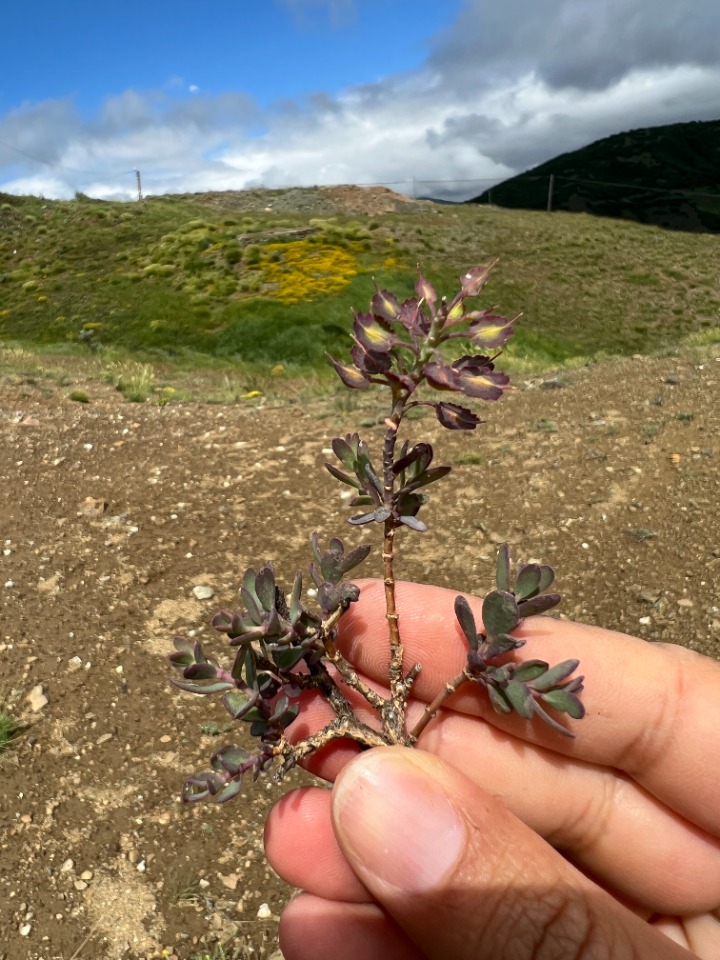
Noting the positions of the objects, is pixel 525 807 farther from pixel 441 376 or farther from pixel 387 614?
pixel 441 376

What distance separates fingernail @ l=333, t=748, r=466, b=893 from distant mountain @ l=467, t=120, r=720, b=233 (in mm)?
46694

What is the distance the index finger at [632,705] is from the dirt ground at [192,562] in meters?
2.36

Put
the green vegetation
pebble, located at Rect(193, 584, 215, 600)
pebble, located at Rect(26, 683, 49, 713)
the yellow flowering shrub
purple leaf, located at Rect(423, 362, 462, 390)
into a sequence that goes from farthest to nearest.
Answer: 1. the yellow flowering shrub
2. pebble, located at Rect(193, 584, 215, 600)
3. pebble, located at Rect(26, 683, 49, 713)
4. the green vegetation
5. purple leaf, located at Rect(423, 362, 462, 390)

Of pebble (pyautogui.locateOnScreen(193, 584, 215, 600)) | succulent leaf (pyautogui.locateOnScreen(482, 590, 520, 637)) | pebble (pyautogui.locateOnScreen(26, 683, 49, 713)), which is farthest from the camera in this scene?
pebble (pyautogui.locateOnScreen(193, 584, 215, 600))

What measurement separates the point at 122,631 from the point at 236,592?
1.14 meters

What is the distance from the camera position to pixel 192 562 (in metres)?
7.33

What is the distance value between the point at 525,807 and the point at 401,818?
1080mm

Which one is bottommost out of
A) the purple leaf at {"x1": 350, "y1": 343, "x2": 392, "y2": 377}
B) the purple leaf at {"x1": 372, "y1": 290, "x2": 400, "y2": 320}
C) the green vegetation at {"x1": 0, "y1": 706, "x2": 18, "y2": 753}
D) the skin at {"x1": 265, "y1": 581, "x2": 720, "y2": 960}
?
the green vegetation at {"x1": 0, "y1": 706, "x2": 18, "y2": 753}

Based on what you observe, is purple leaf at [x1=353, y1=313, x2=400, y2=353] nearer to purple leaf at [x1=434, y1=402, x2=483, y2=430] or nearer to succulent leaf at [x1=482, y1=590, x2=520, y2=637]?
purple leaf at [x1=434, y1=402, x2=483, y2=430]

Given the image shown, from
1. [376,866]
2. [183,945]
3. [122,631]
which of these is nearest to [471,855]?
[376,866]

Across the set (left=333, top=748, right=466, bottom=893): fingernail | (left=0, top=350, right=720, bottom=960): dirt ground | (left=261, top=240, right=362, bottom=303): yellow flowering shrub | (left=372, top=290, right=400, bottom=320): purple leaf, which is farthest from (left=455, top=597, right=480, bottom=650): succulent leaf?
(left=261, top=240, right=362, bottom=303): yellow flowering shrub

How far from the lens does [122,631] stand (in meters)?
6.27

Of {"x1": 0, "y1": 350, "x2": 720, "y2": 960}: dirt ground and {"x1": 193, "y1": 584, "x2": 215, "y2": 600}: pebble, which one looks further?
{"x1": 193, "y1": 584, "x2": 215, "y2": 600}: pebble

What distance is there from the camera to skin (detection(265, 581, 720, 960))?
2.24m
